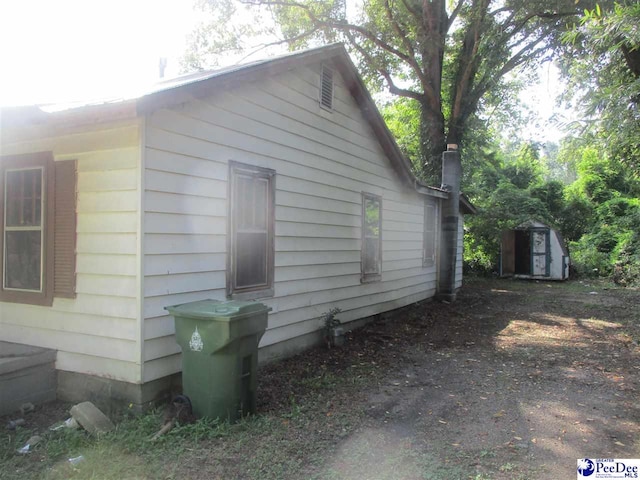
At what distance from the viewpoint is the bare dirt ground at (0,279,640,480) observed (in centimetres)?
331

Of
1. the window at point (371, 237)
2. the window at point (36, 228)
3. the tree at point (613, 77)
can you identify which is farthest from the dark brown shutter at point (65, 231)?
the tree at point (613, 77)

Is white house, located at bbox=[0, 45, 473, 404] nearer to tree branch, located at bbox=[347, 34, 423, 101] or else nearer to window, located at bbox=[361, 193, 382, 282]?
window, located at bbox=[361, 193, 382, 282]

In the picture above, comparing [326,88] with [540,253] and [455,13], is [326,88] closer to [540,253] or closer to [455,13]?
[455,13]

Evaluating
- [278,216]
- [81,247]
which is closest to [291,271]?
[278,216]

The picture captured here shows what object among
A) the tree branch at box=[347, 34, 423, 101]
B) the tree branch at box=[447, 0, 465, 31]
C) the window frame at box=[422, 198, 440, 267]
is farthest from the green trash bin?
the tree branch at box=[447, 0, 465, 31]

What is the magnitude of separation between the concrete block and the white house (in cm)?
29

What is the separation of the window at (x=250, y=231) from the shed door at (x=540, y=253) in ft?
50.6

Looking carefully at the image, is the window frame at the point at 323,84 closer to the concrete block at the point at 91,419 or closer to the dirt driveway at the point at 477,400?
the dirt driveway at the point at 477,400

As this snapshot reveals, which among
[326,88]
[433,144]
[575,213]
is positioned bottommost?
[575,213]

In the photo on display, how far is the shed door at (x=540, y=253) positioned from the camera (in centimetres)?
1791

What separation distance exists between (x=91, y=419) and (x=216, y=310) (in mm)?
1382

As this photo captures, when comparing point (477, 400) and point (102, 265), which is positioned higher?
point (102, 265)

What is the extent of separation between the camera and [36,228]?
15.4 feet

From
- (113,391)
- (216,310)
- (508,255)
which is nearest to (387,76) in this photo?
(508,255)
